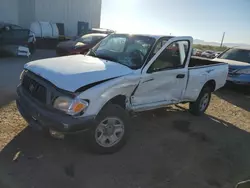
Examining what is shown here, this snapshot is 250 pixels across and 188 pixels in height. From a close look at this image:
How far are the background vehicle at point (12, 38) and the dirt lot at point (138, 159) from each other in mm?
7463

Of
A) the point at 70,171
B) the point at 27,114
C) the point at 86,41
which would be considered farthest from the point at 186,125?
the point at 86,41

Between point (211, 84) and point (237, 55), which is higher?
point (237, 55)

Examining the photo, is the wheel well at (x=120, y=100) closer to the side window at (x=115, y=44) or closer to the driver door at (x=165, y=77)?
the driver door at (x=165, y=77)

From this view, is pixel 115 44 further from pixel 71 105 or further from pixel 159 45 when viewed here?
pixel 71 105

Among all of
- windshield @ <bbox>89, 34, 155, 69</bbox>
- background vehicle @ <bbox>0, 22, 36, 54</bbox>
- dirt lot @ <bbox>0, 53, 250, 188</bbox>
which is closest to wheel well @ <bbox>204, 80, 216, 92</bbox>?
dirt lot @ <bbox>0, 53, 250, 188</bbox>

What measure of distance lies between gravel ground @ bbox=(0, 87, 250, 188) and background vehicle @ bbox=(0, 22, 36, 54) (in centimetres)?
753

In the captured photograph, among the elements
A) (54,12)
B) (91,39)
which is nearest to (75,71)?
(91,39)

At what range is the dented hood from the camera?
11.1 feet

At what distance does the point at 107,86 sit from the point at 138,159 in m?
1.24

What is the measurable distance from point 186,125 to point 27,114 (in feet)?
11.1

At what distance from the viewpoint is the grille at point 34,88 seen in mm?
3561

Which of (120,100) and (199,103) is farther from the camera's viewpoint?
(199,103)

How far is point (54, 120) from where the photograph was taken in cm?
327

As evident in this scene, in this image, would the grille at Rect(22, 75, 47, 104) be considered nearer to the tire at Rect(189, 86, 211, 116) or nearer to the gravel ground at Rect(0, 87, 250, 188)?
the gravel ground at Rect(0, 87, 250, 188)
